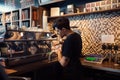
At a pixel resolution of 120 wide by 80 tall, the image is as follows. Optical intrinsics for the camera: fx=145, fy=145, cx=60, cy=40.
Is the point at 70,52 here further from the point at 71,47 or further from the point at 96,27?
the point at 96,27

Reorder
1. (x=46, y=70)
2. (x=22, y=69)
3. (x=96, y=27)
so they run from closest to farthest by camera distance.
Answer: (x=22, y=69), (x=46, y=70), (x=96, y=27)

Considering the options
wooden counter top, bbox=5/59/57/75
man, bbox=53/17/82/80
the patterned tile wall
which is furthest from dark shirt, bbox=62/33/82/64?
the patterned tile wall

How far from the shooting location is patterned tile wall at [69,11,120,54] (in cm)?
254

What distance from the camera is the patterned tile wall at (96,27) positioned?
2537 millimetres

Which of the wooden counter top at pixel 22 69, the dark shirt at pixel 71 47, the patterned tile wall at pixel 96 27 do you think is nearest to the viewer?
the wooden counter top at pixel 22 69

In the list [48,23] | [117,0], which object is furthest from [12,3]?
[117,0]

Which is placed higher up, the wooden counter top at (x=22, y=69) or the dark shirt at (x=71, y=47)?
the dark shirt at (x=71, y=47)

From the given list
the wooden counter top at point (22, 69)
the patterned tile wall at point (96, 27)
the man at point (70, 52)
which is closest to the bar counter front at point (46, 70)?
the wooden counter top at point (22, 69)

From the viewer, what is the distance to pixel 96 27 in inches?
109

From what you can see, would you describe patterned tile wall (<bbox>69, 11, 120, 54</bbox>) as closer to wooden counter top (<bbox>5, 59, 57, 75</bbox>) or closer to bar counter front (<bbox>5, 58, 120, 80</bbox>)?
bar counter front (<bbox>5, 58, 120, 80</bbox>)

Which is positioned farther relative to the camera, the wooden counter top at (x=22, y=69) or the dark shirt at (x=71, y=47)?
the dark shirt at (x=71, y=47)

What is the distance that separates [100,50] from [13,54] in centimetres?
163

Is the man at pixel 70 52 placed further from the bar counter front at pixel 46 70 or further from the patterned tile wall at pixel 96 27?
the patterned tile wall at pixel 96 27

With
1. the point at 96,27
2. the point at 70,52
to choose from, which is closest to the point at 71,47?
the point at 70,52
